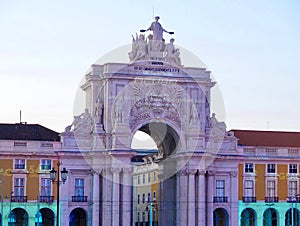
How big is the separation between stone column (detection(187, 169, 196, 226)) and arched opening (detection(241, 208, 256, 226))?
7569mm

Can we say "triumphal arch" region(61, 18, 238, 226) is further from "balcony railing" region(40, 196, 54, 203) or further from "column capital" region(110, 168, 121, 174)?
"balcony railing" region(40, 196, 54, 203)

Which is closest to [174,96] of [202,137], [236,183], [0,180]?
[202,137]

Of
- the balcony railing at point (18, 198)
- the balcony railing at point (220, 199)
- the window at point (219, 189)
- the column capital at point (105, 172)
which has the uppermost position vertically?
the column capital at point (105, 172)

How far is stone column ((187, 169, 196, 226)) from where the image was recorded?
92.6 metres

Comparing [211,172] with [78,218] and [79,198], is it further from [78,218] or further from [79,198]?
[78,218]

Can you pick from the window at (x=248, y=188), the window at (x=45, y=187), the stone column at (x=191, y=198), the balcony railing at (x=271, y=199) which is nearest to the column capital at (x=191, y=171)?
the stone column at (x=191, y=198)

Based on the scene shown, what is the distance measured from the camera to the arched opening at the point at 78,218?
307 ft

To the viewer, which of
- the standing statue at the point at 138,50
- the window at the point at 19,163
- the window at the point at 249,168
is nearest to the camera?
the window at the point at 19,163

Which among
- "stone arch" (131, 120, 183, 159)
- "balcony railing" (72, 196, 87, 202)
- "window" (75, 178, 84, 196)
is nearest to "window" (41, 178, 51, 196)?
"balcony railing" (72, 196, 87, 202)

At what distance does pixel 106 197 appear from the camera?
91.2 m

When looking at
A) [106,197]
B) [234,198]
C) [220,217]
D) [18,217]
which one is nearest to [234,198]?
[234,198]

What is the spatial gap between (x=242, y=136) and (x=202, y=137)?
1142 centimetres

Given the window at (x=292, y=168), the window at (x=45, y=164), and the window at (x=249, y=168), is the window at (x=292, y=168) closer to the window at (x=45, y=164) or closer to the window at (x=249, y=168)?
the window at (x=249, y=168)

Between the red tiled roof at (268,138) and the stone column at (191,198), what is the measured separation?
10852mm
